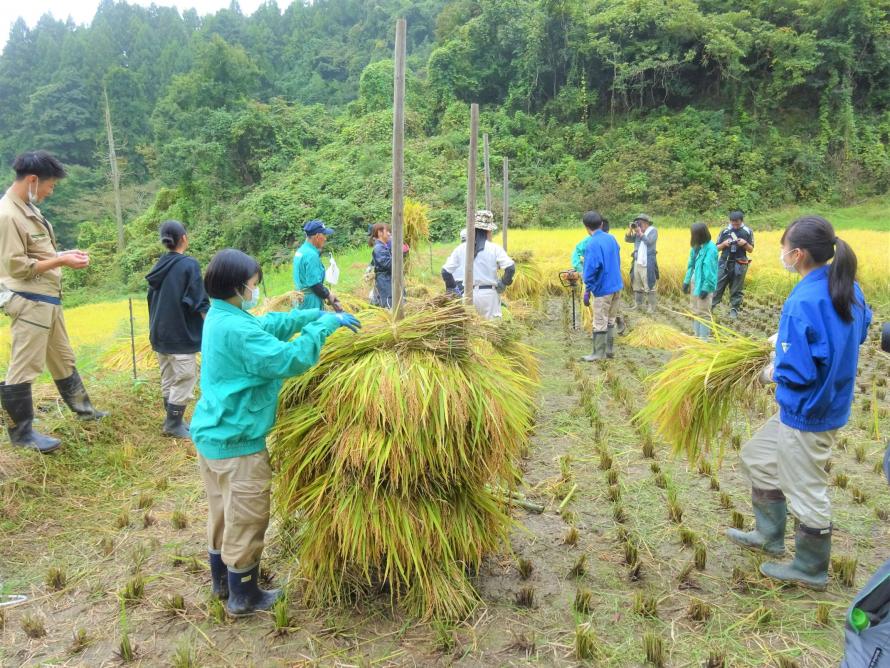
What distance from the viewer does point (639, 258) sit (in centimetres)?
916

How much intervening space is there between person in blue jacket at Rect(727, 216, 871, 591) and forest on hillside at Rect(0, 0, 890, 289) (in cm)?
1706

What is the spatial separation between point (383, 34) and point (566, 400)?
52619 mm

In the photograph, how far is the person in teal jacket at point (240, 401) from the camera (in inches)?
92.0

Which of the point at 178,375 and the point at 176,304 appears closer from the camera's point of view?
the point at 176,304

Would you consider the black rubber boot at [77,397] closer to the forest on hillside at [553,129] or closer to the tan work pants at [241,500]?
the tan work pants at [241,500]

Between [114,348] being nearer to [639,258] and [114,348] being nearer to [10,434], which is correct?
[10,434]

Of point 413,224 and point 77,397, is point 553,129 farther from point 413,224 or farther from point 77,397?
point 77,397

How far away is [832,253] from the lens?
264 centimetres

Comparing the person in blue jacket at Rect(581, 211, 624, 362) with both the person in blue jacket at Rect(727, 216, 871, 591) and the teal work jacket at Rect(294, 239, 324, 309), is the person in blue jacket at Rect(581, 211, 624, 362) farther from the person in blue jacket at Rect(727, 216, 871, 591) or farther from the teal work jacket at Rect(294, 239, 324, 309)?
the person in blue jacket at Rect(727, 216, 871, 591)

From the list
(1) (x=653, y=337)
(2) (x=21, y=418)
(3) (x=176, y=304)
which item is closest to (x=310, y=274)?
(3) (x=176, y=304)

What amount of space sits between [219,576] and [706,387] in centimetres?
260

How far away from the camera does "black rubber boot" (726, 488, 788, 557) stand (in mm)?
2943

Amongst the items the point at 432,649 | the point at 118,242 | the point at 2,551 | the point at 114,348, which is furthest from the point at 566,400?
the point at 118,242

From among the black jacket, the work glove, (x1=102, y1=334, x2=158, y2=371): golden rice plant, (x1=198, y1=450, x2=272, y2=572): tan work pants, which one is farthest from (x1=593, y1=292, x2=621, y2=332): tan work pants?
(x1=198, y1=450, x2=272, y2=572): tan work pants
